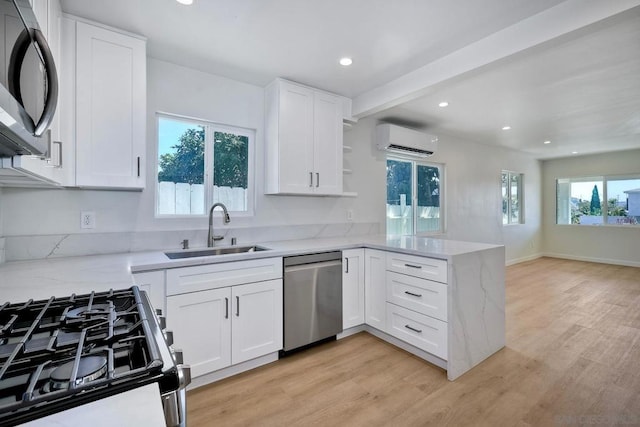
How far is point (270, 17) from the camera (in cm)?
188

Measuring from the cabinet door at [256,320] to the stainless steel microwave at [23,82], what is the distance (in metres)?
1.48

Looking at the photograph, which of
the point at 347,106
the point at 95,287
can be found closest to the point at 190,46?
the point at 347,106

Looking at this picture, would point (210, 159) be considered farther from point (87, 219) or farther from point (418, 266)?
point (418, 266)

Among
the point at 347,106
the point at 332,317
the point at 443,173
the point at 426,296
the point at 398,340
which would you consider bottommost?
the point at 398,340

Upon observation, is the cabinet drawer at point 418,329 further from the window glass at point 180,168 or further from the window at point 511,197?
the window at point 511,197

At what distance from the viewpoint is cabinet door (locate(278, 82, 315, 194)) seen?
275 cm

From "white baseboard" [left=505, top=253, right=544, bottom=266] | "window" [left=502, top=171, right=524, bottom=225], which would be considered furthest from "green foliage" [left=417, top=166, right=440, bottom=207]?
"white baseboard" [left=505, top=253, right=544, bottom=266]

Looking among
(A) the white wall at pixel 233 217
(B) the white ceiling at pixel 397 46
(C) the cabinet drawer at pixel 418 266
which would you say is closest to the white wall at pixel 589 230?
(A) the white wall at pixel 233 217

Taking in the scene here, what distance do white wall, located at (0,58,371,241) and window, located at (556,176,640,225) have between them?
6774 millimetres

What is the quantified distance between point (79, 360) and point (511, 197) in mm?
7494

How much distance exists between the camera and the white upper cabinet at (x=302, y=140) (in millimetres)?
2748

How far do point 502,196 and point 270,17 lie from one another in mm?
5881

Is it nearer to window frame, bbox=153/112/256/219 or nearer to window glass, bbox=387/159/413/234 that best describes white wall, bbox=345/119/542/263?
window glass, bbox=387/159/413/234

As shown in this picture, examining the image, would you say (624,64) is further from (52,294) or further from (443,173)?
(52,294)
